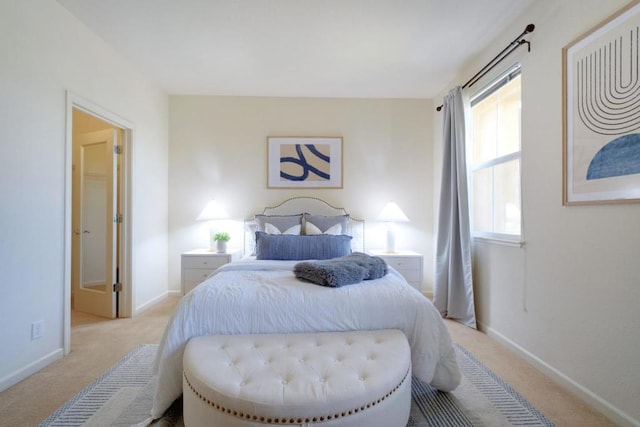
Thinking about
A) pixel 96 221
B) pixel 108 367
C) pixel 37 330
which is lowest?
pixel 108 367

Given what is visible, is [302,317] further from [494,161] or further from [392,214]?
[494,161]

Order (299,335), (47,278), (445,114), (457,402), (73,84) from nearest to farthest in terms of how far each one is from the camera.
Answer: (299,335)
(457,402)
(47,278)
(73,84)
(445,114)

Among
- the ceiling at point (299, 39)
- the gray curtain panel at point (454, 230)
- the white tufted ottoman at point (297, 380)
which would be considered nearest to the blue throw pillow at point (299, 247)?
the gray curtain panel at point (454, 230)

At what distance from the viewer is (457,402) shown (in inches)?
67.9

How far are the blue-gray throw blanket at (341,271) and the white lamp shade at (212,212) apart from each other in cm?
190

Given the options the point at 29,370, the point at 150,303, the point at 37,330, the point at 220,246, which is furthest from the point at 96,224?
the point at 29,370

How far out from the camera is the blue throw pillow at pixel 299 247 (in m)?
2.88

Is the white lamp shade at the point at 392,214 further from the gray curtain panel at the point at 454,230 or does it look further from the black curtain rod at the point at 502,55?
the black curtain rod at the point at 502,55

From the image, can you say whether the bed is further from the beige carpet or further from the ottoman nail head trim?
the beige carpet

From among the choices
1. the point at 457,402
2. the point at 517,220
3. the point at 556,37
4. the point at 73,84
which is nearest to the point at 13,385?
the point at 73,84

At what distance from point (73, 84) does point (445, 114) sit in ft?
11.3

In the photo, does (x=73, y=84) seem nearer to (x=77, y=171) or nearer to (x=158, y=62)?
(x=158, y=62)

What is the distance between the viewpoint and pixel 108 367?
2109 mm

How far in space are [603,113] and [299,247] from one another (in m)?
2.34
